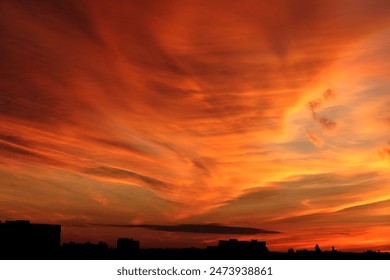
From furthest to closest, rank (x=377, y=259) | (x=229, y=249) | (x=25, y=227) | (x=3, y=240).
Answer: (x=25, y=227) → (x=3, y=240) → (x=229, y=249) → (x=377, y=259)

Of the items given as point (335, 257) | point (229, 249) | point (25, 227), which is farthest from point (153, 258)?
point (25, 227)

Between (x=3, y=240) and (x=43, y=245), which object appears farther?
(x=3, y=240)

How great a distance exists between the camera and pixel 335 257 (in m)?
16.1
